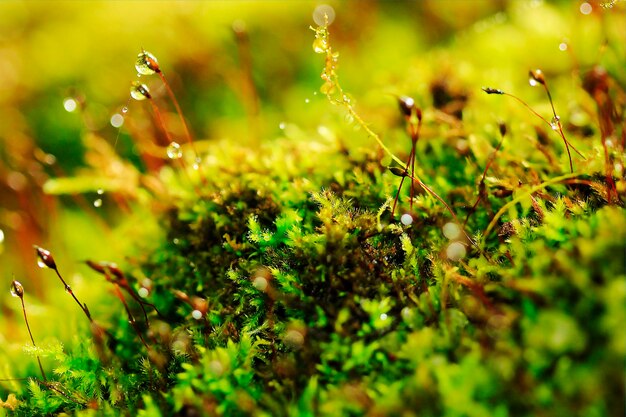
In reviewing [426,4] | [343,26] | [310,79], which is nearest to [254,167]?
[310,79]

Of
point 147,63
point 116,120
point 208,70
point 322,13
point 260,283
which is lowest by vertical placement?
point 116,120

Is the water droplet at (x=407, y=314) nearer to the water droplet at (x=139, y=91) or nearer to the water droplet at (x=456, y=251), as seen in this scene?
the water droplet at (x=456, y=251)

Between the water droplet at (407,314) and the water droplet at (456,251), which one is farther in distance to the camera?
the water droplet at (456,251)

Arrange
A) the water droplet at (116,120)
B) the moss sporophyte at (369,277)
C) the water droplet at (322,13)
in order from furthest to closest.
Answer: the water droplet at (322,13) < the water droplet at (116,120) < the moss sporophyte at (369,277)

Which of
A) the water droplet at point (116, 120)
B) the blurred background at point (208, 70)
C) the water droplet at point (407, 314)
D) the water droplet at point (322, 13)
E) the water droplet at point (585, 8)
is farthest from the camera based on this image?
the water droplet at point (322, 13)

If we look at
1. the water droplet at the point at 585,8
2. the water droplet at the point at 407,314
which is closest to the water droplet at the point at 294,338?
the water droplet at the point at 407,314

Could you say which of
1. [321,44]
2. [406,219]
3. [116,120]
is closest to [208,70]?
[116,120]

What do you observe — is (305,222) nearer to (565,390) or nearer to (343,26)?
(565,390)

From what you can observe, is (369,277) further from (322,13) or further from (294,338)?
(322,13)
